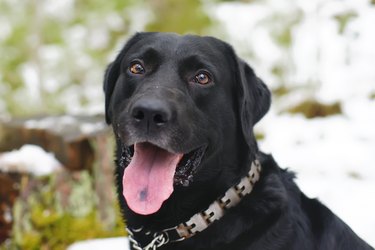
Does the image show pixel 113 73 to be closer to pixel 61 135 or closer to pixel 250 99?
pixel 250 99

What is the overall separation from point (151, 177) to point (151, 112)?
32cm

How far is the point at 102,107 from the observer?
1030 cm

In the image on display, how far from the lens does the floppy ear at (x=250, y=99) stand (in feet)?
8.96

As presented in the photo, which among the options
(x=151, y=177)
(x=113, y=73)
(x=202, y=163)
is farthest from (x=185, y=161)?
(x=113, y=73)

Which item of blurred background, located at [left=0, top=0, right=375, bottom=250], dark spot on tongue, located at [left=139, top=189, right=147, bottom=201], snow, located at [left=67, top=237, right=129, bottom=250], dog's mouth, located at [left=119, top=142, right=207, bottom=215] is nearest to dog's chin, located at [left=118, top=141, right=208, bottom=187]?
dog's mouth, located at [left=119, top=142, right=207, bottom=215]

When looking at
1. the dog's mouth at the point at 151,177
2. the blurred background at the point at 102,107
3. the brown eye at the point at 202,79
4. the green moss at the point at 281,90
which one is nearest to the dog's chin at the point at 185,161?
the dog's mouth at the point at 151,177

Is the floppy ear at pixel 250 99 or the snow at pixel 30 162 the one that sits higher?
the floppy ear at pixel 250 99

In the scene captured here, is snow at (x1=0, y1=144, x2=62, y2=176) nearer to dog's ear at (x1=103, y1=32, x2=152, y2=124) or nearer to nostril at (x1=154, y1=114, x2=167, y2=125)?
dog's ear at (x1=103, y1=32, x2=152, y2=124)

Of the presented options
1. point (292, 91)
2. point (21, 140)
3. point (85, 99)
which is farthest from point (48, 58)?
point (21, 140)

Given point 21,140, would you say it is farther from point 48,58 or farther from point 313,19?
point 48,58

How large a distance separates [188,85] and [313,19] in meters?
6.58

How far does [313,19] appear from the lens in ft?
28.9

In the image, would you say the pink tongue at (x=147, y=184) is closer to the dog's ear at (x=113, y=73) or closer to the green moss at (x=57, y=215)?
the dog's ear at (x=113, y=73)

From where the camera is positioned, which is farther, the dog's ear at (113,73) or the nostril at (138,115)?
the dog's ear at (113,73)
